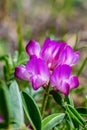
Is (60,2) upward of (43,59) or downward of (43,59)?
upward

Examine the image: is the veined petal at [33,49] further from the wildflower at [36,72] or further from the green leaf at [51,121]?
the green leaf at [51,121]

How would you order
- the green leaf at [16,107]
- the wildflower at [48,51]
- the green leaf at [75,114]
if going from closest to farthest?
the green leaf at [16,107]
the green leaf at [75,114]
the wildflower at [48,51]

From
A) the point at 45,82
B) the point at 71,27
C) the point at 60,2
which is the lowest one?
the point at 45,82

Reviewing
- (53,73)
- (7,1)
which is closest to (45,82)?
(53,73)

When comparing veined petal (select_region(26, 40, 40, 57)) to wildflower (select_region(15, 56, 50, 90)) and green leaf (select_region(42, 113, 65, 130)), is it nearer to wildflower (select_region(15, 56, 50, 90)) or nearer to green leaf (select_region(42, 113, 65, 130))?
wildflower (select_region(15, 56, 50, 90))

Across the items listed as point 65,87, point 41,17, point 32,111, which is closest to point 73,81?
point 65,87

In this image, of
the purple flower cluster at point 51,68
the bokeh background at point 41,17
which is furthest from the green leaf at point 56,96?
the bokeh background at point 41,17

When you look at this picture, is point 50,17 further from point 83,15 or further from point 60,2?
point 83,15

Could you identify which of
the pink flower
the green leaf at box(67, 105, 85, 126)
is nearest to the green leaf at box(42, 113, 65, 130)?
the green leaf at box(67, 105, 85, 126)
